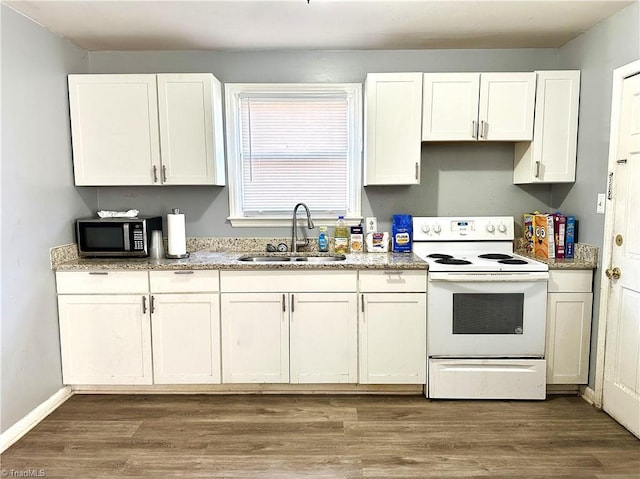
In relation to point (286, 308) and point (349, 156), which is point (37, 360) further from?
point (349, 156)

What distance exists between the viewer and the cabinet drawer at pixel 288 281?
265cm

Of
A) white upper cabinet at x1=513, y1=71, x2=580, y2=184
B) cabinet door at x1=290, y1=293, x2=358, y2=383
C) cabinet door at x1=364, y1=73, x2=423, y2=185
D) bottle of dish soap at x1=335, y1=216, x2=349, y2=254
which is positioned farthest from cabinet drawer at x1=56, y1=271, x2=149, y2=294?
white upper cabinet at x1=513, y1=71, x2=580, y2=184

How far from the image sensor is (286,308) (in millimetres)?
2668

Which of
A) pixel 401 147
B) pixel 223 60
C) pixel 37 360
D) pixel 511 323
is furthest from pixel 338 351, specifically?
pixel 223 60

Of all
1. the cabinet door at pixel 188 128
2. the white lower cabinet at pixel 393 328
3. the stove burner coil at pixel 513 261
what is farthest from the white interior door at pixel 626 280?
the cabinet door at pixel 188 128

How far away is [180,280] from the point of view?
2670mm

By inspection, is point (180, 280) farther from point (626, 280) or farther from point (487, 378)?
point (626, 280)

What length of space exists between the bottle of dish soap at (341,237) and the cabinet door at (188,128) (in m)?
0.95

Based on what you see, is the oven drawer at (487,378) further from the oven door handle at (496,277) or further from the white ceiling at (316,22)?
the white ceiling at (316,22)

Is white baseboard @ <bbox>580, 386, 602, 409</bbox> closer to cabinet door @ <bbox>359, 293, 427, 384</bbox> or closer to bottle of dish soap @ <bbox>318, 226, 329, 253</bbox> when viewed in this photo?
cabinet door @ <bbox>359, 293, 427, 384</bbox>

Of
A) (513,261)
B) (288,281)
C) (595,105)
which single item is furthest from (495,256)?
(288,281)

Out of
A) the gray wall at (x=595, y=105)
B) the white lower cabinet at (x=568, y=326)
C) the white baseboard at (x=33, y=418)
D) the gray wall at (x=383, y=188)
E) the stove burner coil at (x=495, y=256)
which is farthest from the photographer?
the gray wall at (x=383, y=188)

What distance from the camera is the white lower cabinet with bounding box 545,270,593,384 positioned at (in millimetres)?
2615

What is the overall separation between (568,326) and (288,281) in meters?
1.81
